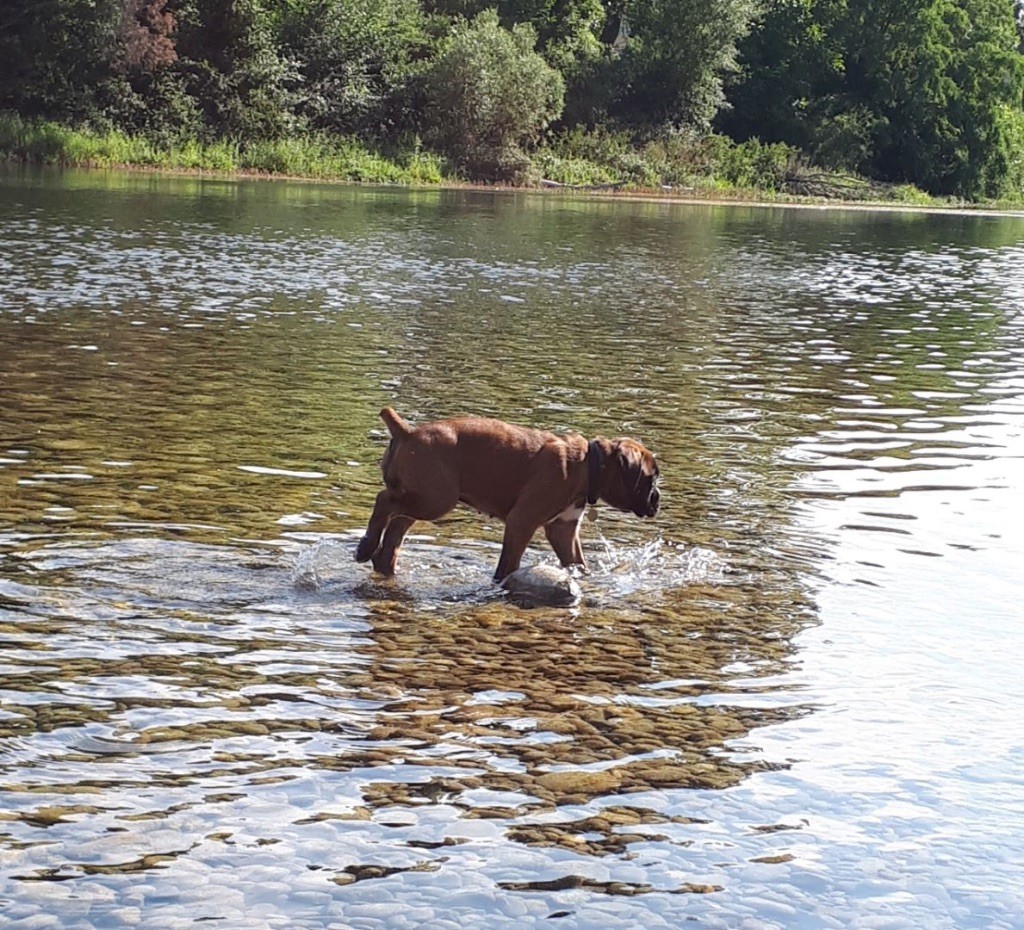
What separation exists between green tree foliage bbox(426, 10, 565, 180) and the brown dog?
49.1 m

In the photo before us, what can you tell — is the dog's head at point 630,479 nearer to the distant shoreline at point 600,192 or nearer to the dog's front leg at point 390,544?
the dog's front leg at point 390,544

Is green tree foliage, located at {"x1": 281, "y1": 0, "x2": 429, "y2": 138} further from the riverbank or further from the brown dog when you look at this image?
the brown dog

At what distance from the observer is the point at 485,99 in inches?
2174

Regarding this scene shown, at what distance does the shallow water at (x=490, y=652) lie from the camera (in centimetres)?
442

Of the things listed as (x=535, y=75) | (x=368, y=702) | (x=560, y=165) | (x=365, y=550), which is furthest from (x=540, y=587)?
(x=560, y=165)

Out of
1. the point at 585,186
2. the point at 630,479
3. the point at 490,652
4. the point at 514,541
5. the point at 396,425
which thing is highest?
the point at 585,186

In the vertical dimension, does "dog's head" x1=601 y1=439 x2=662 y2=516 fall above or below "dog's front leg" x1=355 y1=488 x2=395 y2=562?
above

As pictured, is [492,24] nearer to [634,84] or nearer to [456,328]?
[634,84]

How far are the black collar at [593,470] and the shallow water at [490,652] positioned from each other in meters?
0.52

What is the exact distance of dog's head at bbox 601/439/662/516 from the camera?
7820 mm

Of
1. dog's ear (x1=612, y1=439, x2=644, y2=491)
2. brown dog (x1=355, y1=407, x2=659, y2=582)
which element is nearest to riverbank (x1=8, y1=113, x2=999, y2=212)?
brown dog (x1=355, y1=407, x2=659, y2=582)

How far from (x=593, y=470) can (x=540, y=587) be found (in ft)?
2.16

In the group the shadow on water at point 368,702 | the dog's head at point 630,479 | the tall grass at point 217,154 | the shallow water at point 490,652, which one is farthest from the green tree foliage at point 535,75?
the shadow on water at point 368,702

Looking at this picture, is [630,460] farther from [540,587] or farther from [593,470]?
[540,587]
